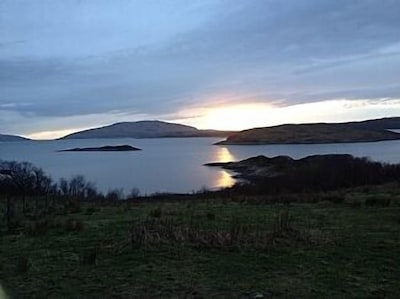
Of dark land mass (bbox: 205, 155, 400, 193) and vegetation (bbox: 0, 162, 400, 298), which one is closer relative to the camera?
vegetation (bbox: 0, 162, 400, 298)

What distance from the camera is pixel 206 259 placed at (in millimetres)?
8312

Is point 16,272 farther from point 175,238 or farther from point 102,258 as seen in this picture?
point 175,238

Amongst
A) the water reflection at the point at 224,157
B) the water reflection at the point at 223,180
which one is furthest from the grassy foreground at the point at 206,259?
the water reflection at the point at 224,157

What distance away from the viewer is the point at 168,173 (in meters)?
83.1

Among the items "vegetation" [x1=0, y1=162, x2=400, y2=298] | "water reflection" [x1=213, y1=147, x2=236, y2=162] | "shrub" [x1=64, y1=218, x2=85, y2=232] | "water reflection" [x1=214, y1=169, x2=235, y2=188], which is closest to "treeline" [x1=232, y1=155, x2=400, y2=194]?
"water reflection" [x1=214, y1=169, x2=235, y2=188]

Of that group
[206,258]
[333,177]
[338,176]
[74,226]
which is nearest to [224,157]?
[338,176]

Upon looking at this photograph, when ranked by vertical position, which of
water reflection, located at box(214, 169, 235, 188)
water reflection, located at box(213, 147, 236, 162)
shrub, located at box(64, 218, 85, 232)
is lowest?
water reflection, located at box(214, 169, 235, 188)

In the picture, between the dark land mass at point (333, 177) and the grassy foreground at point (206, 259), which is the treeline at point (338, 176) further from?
the grassy foreground at point (206, 259)

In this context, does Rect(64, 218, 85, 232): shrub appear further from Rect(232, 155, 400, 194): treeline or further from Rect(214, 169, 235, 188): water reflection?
Rect(214, 169, 235, 188): water reflection

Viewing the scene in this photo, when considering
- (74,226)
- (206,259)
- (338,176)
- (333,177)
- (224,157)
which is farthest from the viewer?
(224,157)

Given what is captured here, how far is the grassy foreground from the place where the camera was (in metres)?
6.76

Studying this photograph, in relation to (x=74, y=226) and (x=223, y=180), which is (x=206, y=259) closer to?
(x=74, y=226)

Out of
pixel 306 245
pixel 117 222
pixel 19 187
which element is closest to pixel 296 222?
pixel 306 245

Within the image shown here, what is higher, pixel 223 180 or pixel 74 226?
pixel 74 226
